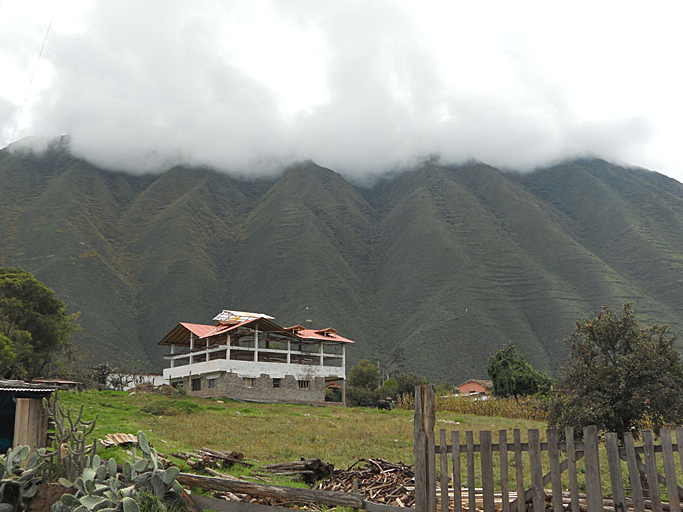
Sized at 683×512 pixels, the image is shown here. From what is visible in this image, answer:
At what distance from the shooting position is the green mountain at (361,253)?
95.6 m

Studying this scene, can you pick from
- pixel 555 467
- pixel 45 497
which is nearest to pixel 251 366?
pixel 45 497

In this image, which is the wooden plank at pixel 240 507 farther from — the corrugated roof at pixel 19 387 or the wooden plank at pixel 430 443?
the corrugated roof at pixel 19 387

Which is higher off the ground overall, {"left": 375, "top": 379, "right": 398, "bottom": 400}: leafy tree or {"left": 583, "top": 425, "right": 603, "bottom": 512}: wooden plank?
{"left": 583, "top": 425, "right": 603, "bottom": 512}: wooden plank

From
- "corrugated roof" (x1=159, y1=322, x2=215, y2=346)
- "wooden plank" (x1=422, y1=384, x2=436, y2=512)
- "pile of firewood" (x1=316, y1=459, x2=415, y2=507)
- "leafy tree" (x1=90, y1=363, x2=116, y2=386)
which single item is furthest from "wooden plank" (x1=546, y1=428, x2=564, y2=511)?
"leafy tree" (x1=90, y1=363, x2=116, y2=386)

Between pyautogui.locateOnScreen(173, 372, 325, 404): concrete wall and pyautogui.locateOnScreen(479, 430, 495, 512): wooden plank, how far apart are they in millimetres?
39552

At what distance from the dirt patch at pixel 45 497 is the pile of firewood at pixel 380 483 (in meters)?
4.58

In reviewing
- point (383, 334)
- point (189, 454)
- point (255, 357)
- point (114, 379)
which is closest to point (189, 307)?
point (383, 334)

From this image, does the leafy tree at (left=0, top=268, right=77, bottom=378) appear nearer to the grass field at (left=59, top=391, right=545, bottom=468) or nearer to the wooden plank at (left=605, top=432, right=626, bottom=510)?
the grass field at (left=59, top=391, right=545, bottom=468)

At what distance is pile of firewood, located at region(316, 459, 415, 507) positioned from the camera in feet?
35.2

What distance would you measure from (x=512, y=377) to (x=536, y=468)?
5640 cm

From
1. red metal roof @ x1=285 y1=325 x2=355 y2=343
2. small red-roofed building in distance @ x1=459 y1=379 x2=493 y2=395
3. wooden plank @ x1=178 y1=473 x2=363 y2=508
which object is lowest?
small red-roofed building in distance @ x1=459 y1=379 x2=493 y2=395

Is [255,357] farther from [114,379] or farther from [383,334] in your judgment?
[383,334]

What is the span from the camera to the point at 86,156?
16738cm

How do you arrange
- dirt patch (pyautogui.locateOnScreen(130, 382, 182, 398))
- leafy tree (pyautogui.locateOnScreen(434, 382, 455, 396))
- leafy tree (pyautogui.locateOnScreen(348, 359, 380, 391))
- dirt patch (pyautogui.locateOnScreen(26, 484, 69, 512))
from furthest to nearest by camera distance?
leafy tree (pyautogui.locateOnScreen(348, 359, 380, 391)), leafy tree (pyautogui.locateOnScreen(434, 382, 455, 396)), dirt patch (pyautogui.locateOnScreen(130, 382, 182, 398)), dirt patch (pyautogui.locateOnScreen(26, 484, 69, 512))
